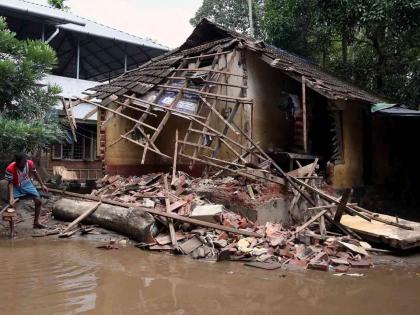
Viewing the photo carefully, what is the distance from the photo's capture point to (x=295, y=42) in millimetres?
18531

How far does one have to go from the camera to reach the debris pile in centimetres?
673

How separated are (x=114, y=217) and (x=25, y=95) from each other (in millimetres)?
4191

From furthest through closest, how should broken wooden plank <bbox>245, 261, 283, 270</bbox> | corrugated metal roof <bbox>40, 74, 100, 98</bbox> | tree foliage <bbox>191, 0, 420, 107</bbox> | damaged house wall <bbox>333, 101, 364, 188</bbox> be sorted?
corrugated metal roof <bbox>40, 74, 100, 98</bbox> < tree foliage <bbox>191, 0, 420, 107</bbox> < damaged house wall <bbox>333, 101, 364, 188</bbox> < broken wooden plank <bbox>245, 261, 283, 270</bbox>

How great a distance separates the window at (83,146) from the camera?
18031mm

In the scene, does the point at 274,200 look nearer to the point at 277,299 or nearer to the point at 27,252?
the point at 277,299

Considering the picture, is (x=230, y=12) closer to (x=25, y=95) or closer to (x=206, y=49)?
(x=206, y=49)

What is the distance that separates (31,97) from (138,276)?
6.65 metres

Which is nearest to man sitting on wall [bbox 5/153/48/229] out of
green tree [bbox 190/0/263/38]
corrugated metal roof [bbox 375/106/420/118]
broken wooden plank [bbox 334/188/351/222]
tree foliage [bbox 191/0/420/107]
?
broken wooden plank [bbox 334/188/351/222]

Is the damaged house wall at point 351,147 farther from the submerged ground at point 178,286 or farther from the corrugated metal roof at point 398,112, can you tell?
the submerged ground at point 178,286

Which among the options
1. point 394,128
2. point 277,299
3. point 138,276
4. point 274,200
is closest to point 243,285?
point 277,299

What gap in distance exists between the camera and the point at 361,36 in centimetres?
1747

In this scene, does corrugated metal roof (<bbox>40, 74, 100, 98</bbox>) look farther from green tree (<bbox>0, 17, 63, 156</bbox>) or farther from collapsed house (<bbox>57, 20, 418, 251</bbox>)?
green tree (<bbox>0, 17, 63, 156</bbox>)

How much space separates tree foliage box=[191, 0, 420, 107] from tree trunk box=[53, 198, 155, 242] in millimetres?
10031

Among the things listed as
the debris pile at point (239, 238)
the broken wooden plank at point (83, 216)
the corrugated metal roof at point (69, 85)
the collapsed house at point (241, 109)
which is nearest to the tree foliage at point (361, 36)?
the collapsed house at point (241, 109)
